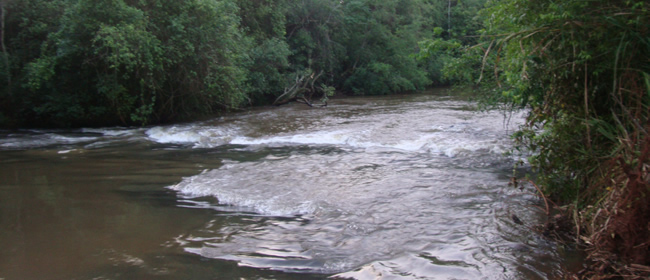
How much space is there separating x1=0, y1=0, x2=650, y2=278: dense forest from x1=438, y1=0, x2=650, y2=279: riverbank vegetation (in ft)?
0.05

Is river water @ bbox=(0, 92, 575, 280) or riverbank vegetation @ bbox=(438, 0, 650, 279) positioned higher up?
riverbank vegetation @ bbox=(438, 0, 650, 279)

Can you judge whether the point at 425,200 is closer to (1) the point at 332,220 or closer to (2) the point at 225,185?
(1) the point at 332,220

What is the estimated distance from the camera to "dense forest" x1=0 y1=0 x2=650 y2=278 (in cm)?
432

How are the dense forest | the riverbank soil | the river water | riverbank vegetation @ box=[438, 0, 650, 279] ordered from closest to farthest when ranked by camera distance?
Answer: the riverbank soil, riverbank vegetation @ box=[438, 0, 650, 279], the dense forest, the river water

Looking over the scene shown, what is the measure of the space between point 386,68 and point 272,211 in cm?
2475

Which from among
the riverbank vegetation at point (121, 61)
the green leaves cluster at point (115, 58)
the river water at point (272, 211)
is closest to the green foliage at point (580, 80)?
the river water at point (272, 211)

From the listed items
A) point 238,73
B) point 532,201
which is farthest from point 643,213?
point 238,73

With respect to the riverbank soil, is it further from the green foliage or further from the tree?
the green foliage

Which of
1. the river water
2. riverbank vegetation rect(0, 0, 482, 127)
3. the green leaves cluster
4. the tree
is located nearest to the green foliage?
the tree

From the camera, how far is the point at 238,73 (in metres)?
17.0

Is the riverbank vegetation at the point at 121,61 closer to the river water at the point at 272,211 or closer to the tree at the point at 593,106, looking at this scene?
the river water at the point at 272,211

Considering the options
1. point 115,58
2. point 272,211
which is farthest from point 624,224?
point 115,58

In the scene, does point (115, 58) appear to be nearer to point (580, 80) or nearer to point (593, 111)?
point (580, 80)

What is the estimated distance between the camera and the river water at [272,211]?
4.68m
